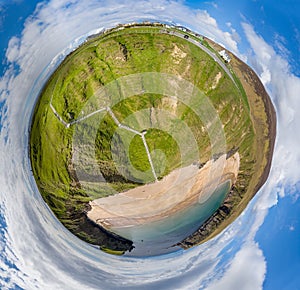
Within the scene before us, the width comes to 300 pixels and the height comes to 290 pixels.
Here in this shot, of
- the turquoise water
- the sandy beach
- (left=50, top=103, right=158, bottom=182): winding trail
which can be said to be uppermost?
(left=50, top=103, right=158, bottom=182): winding trail

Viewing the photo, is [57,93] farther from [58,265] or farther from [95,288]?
[95,288]

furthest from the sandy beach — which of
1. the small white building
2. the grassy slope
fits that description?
the small white building

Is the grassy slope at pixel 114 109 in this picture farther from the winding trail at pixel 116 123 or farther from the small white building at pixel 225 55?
the small white building at pixel 225 55

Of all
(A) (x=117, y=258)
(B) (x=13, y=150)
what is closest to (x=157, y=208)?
(A) (x=117, y=258)

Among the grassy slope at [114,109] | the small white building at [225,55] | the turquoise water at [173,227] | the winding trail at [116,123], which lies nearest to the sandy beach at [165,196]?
the turquoise water at [173,227]

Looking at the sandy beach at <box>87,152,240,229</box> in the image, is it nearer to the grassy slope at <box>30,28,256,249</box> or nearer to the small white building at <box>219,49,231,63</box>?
the grassy slope at <box>30,28,256,249</box>
